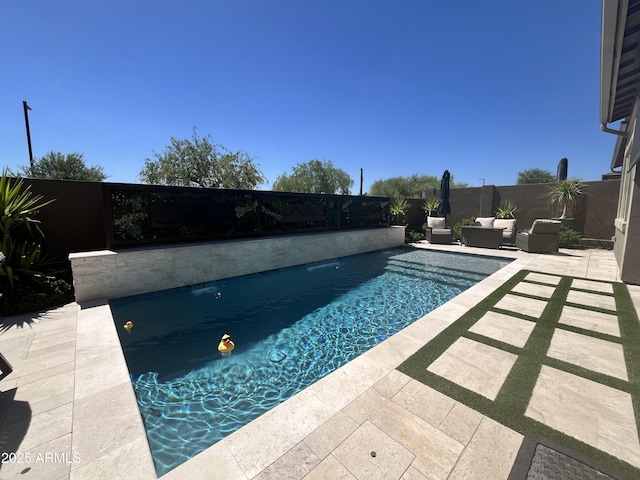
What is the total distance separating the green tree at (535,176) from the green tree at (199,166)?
40.5 m

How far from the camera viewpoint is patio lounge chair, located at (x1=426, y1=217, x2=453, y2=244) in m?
11.7

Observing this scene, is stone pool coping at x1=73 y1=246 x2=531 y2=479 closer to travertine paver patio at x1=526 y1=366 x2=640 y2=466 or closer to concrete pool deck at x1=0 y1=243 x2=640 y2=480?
concrete pool deck at x1=0 y1=243 x2=640 y2=480

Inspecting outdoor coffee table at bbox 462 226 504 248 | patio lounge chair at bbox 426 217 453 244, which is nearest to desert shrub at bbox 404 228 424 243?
patio lounge chair at bbox 426 217 453 244

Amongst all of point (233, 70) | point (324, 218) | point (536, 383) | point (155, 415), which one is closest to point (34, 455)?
point (155, 415)

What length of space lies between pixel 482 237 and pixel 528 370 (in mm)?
9495

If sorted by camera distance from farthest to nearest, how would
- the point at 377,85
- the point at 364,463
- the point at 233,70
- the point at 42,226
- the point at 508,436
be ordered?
the point at 377,85 → the point at 233,70 → the point at 42,226 → the point at 508,436 → the point at 364,463

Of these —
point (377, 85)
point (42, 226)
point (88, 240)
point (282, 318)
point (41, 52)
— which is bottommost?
point (282, 318)

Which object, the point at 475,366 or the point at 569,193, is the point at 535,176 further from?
the point at 475,366

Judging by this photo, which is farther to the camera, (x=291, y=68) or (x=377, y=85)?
(x=377, y=85)

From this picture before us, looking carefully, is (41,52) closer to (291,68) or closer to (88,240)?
(88,240)

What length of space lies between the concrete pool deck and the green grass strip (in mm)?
93

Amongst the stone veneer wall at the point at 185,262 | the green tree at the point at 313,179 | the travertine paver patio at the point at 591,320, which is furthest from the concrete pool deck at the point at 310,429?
the green tree at the point at 313,179

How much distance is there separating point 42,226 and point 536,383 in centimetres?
905

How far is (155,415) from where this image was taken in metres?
2.40
